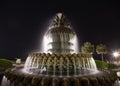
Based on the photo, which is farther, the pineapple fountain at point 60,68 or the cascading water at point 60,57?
the cascading water at point 60,57

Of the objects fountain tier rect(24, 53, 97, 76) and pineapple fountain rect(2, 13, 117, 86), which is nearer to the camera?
pineapple fountain rect(2, 13, 117, 86)

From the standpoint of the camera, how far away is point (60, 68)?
7805mm

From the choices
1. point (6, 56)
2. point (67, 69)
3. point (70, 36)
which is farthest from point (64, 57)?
point (6, 56)

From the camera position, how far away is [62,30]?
370 inches

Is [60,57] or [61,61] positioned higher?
[60,57]

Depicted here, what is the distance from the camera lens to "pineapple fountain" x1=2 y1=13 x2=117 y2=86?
5645 millimetres

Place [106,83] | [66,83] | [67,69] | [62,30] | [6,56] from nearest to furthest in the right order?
[66,83] < [106,83] < [67,69] < [62,30] < [6,56]

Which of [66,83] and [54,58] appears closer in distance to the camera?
[66,83]

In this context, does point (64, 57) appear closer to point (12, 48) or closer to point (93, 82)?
point (93, 82)

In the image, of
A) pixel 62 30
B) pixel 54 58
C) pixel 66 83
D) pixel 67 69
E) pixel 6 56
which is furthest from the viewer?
pixel 6 56

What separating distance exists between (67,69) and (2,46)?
157ft

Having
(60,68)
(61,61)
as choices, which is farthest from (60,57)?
(60,68)

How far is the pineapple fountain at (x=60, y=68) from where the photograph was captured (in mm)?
5645

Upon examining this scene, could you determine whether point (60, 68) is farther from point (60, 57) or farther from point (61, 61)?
point (60, 57)
